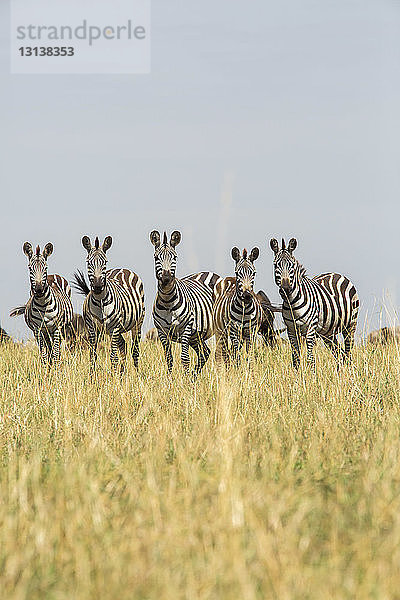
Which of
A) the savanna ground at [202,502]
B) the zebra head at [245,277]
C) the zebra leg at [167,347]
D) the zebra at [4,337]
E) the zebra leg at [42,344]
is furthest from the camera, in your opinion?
the zebra at [4,337]

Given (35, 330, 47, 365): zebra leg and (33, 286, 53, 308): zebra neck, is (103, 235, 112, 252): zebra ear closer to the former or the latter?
(33, 286, 53, 308): zebra neck

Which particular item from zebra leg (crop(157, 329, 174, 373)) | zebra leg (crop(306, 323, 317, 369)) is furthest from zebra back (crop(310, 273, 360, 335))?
zebra leg (crop(157, 329, 174, 373))

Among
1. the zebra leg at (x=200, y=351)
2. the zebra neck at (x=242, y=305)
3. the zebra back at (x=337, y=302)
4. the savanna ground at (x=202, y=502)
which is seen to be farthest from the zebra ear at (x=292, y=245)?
the savanna ground at (x=202, y=502)

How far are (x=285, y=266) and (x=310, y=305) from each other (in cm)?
69

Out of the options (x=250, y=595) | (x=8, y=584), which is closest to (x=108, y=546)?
(x=8, y=584)

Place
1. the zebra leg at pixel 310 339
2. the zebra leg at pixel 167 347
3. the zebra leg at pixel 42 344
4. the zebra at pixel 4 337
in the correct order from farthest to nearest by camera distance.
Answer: the zebra at pixel 4 337 → the zebra leg at pixel 42 344 → the zebra leg at pixel 167 347 → the zebra leg at pixel 310 339

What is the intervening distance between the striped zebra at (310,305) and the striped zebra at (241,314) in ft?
1.29

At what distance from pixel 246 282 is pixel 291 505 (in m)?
6.23

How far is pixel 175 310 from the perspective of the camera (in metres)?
10.7

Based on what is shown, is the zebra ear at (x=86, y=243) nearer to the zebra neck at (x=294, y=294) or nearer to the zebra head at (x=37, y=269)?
the zebra head at (x=37, y=269)

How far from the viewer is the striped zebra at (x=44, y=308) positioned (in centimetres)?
1104

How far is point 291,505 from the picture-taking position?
13.1 feet

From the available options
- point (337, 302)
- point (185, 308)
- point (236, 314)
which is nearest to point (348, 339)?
point (337, 302)

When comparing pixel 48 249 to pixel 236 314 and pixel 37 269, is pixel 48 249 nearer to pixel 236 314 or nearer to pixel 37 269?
pixel 37 269
